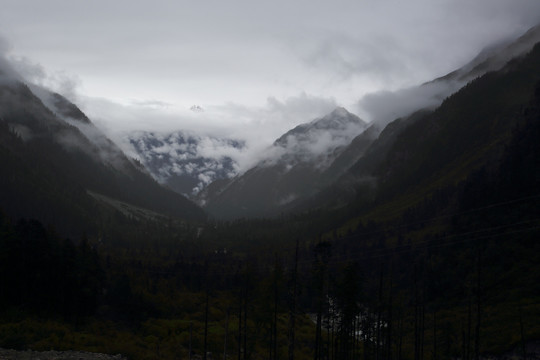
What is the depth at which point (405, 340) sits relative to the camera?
10712 centimetres

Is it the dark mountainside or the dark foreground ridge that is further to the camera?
the dark mountainside

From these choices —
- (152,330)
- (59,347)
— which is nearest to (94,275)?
(152,330)

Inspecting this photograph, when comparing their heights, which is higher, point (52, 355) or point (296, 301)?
point (296, 301)

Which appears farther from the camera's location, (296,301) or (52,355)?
(296,301)

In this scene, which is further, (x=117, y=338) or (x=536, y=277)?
(x=536, y=277)

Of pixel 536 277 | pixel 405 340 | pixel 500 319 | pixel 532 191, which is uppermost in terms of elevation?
pixel 532 191

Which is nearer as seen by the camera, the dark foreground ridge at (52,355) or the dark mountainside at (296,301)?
the dark foreground ridge at (52,355)

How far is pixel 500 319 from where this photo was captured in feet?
305

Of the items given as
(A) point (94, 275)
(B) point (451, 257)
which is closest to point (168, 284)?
(A) point (94, 275)

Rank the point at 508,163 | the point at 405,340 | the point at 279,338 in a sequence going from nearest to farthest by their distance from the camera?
the point at 279,338 → the point at 405,340 → the point at 508,163

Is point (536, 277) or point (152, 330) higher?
point (536, 277)

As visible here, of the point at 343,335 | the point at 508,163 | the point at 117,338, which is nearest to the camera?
the point at 343,335

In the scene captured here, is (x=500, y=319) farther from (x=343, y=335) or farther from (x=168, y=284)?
(x=168, y=284)

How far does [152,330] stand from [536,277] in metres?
85.4
